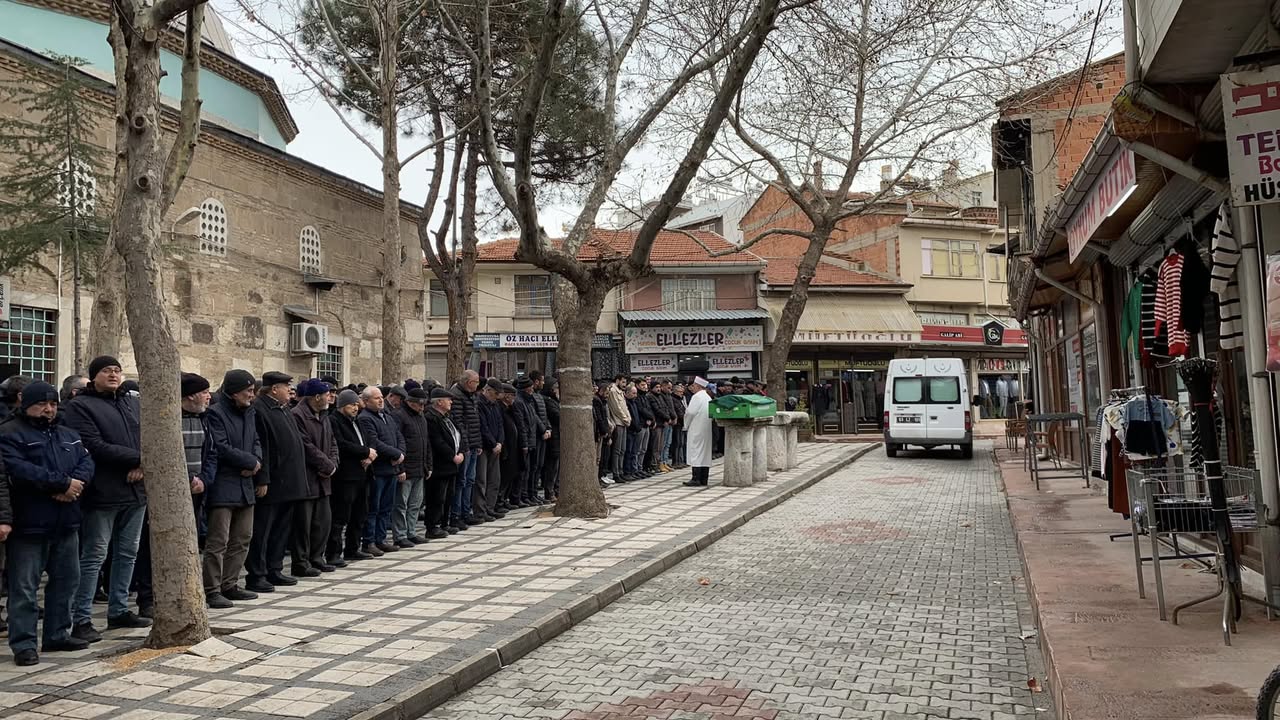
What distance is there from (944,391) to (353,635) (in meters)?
18.2

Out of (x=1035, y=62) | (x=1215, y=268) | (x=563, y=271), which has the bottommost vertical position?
(x=1215, y=268)

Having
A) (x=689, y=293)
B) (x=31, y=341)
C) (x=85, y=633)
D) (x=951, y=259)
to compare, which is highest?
(x=951, y=259)

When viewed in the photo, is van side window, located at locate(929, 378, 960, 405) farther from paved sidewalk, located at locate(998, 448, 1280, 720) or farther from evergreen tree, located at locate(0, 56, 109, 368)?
evergreen tree, located at locate(0, 56, 109, 368)

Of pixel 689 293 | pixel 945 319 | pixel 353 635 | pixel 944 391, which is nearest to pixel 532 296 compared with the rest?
pixel 689 293

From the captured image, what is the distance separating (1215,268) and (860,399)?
96.9 ft

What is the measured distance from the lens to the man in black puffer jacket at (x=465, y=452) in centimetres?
1142

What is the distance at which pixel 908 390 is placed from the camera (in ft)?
72.8

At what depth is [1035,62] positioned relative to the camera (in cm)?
1747

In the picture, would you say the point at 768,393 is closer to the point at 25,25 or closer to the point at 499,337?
the point at 499,337

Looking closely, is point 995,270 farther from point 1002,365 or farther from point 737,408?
point 737,408

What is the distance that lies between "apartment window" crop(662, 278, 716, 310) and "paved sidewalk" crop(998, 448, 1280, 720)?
2642 centimetres

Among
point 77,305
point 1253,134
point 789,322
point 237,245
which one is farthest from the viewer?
point 789,322

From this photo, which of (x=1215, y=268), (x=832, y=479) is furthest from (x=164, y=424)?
(x=832, y=479)

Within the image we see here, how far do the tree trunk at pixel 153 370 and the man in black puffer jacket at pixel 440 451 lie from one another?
459 cm
